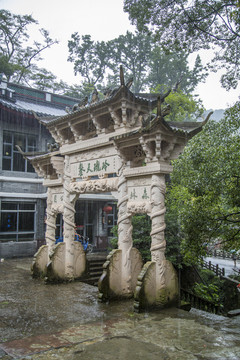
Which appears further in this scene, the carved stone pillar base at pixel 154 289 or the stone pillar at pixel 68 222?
the stone pillar at pixel 68 222

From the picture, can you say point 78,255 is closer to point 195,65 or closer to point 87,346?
point 87,346

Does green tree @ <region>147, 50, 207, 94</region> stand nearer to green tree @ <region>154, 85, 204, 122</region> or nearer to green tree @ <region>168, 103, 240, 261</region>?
green tree @ <region>154, 85, 204, 122</region>

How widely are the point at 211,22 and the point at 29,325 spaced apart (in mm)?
7669

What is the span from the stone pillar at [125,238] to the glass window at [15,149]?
1030 cm

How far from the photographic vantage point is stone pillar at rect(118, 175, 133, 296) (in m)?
7.99

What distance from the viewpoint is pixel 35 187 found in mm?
17297

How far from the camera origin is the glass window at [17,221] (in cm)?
1628

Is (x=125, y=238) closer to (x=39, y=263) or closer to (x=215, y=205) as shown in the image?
(x=215, y=205)

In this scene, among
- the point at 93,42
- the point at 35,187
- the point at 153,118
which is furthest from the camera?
the point at 93,42

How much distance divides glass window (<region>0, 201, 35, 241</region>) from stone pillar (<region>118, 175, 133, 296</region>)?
9867 mm

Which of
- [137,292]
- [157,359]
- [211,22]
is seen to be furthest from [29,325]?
[211,22]

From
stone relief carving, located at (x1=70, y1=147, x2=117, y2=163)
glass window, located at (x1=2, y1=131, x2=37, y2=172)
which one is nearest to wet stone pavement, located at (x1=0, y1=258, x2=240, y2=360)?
stone relief carving, located at (x1=70, y1=147, x2=117, y2=163)

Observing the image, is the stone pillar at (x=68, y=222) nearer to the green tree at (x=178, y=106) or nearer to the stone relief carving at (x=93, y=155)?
the stone relief carving at (x=93, y=155)

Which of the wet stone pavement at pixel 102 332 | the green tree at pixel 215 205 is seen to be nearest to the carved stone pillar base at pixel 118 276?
the wet stone pavement at pixel 102 332
